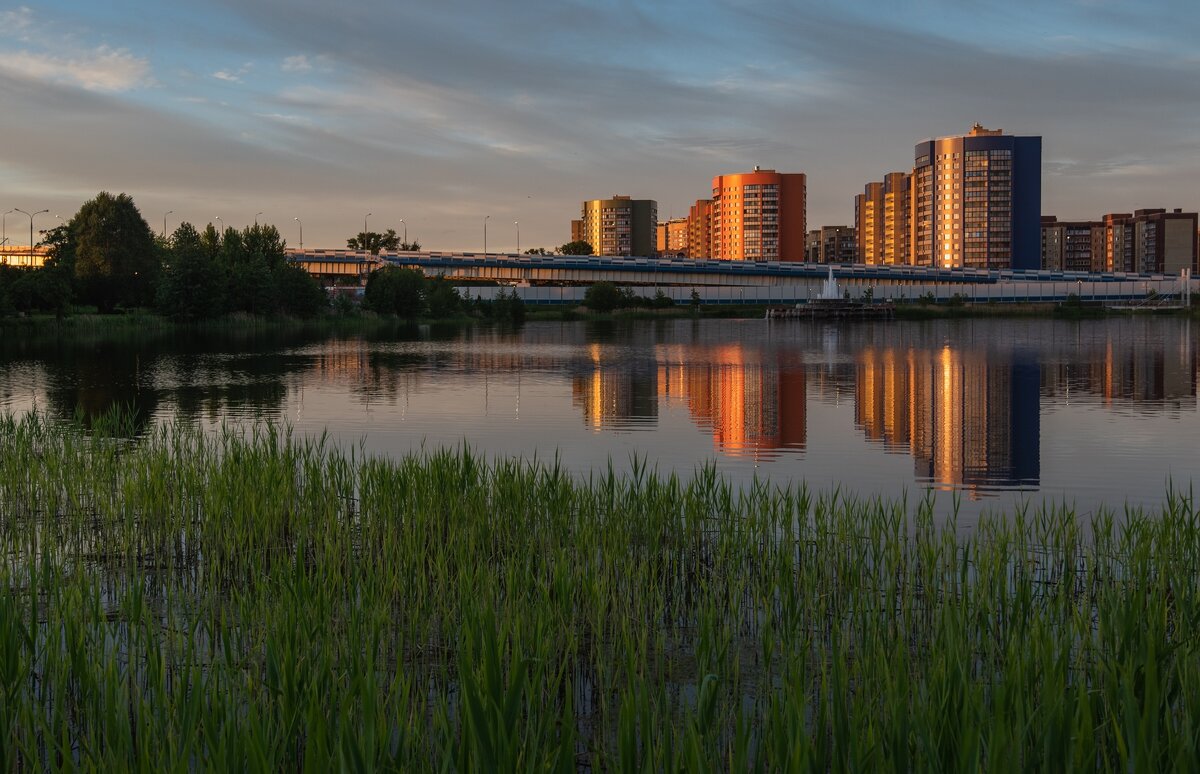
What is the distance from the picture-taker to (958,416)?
35.5 metres

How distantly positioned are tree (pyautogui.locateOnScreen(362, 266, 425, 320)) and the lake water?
7642 cm

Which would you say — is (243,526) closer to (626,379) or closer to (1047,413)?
(1047,413)

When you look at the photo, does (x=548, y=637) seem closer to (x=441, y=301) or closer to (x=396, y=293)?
(x=396, y=293)

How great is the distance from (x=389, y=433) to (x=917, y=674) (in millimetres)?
23903

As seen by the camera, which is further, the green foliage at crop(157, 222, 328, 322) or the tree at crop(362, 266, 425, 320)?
the tree at crop(362, 266, 425, 320)

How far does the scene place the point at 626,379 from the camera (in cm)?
5116

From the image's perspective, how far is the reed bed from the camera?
19.9 feet

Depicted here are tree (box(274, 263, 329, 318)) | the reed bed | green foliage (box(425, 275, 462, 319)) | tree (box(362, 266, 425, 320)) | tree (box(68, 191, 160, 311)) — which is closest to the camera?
the reed bed

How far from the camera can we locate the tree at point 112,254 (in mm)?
123188

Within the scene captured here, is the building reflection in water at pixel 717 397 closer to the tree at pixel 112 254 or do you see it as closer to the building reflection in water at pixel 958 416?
the building reflection in water at pixel 958 416

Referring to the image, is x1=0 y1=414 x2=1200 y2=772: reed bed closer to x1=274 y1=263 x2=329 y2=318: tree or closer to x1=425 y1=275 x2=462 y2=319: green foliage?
x1=274 y1=263 x2=329 y2=318: tree

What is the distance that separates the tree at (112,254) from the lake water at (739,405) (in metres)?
50.4

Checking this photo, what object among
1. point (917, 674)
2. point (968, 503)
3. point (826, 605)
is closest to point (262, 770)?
point (917, 674)

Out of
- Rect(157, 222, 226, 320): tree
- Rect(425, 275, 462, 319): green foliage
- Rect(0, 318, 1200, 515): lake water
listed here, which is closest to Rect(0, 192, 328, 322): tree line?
Rect(157, 222, 226, 320): tree
